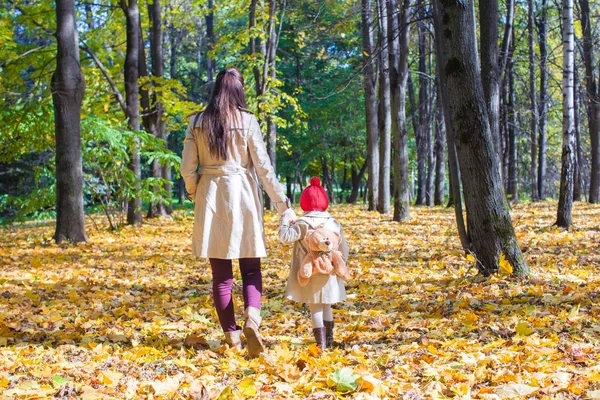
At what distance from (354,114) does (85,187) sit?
18.8 metres

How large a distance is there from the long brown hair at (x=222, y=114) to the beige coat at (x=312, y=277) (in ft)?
2.39

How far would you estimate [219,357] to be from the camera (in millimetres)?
4273

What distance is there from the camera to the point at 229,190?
170 inches

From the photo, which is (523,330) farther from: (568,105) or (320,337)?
(568,105)

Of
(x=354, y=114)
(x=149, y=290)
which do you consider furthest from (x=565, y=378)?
(x=354, y=114)

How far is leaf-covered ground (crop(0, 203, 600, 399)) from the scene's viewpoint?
3393 millimetres

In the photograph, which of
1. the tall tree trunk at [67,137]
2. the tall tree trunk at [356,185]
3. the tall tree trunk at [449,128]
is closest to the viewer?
the tall tree trunk at [449,128]

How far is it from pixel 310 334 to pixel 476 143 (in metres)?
3.01

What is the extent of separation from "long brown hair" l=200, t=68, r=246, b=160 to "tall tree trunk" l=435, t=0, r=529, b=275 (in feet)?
10.3

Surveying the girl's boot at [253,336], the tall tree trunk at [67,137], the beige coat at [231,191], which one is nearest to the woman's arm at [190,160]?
the beige coat at [231,191]

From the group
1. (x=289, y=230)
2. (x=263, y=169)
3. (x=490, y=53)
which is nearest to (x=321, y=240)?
(x=289, y=230)

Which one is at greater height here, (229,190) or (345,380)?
(229,190)

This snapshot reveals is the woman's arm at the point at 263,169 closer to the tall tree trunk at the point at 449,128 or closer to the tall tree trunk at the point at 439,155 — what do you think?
the tall tree trunk at the point at 449,128

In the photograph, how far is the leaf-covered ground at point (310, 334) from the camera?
134 inches
